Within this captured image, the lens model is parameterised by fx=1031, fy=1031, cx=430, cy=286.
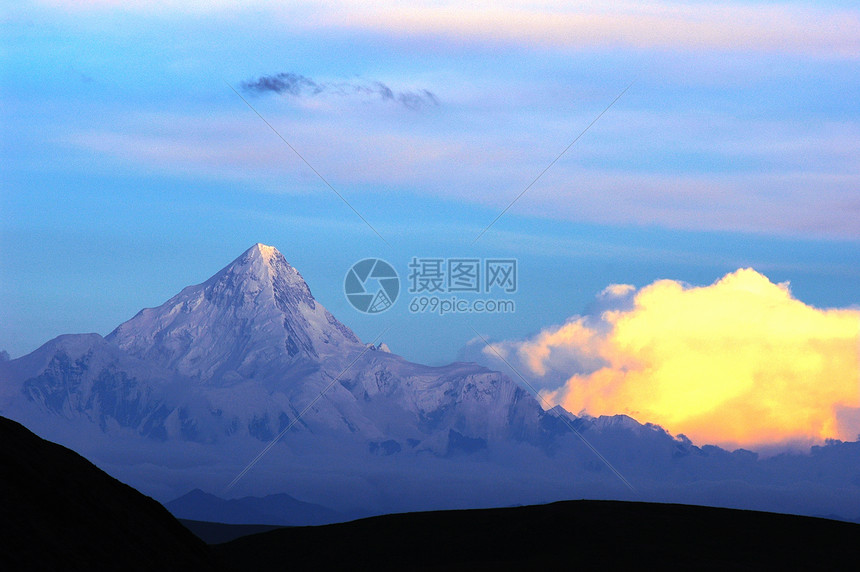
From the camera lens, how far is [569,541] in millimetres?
105938

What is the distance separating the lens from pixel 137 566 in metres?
49.3

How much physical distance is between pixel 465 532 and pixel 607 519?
53.6 feet

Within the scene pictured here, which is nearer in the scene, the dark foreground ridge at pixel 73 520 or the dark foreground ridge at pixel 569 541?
the dark foreground ridge at pixel 73 520

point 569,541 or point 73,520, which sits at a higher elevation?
point 73,520

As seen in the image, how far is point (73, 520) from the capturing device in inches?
1943

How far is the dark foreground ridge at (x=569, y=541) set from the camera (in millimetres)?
96500

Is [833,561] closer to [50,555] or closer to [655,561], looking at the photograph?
[655,561]

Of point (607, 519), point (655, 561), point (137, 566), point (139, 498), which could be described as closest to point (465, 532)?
point (607, 519)

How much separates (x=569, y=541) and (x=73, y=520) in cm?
6644

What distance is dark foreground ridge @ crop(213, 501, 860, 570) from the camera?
317 ft

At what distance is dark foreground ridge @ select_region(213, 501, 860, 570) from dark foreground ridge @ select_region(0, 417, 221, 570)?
41850 mm

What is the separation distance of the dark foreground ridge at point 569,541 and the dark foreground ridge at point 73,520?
137ft

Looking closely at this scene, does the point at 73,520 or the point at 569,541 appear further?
the point at 569,541

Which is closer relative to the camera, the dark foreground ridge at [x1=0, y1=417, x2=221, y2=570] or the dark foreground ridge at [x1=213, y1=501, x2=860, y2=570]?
the dark foreground ridge at [x1=0, y1=417, x2=221, y2=570]
